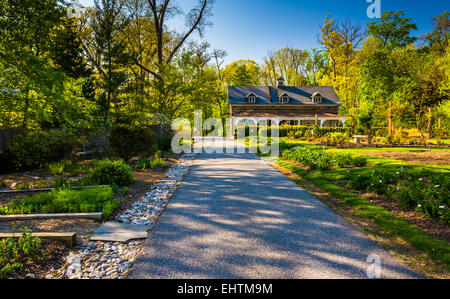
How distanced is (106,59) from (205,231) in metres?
19.7

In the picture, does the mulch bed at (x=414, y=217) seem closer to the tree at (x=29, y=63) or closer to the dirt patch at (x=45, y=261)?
the dirt patch at (x=45, y=261)

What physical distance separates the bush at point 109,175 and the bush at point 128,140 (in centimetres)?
279

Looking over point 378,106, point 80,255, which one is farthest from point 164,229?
point 378,106

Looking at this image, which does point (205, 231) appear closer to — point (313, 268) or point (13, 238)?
point (313, 268)

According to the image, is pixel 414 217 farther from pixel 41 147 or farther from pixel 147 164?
pixel 41 147

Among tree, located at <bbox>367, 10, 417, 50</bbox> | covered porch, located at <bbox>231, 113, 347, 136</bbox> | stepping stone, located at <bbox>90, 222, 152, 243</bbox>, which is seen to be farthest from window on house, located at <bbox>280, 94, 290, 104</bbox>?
stepping stone, located at <bbox>90, 222, 152, 243</bbox>

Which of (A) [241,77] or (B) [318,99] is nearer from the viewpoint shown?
(B) [318,99]

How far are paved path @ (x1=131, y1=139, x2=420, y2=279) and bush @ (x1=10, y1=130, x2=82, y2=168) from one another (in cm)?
684

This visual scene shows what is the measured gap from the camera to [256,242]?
137 inches

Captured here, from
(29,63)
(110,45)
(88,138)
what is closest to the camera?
(29,63)

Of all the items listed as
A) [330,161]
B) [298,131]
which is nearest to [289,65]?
[298,131]

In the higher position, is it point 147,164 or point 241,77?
point 241,77

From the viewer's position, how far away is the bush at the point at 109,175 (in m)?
6.57

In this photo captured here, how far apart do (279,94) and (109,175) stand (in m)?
35.7
